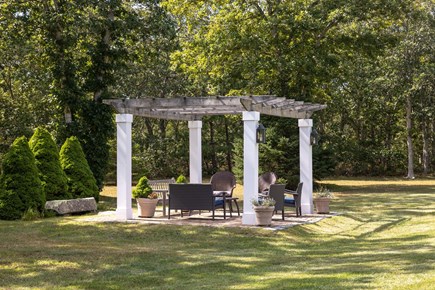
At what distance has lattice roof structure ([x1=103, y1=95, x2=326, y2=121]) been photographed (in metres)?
12.9

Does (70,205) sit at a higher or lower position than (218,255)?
higher

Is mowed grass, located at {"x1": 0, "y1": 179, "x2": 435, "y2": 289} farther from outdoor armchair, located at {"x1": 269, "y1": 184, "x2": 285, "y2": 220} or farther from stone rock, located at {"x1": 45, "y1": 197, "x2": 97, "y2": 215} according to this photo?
stone rock, located at {"x1": 45, "y1": 197, "x2": 97, "y2": 215}

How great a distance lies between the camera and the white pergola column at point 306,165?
15.6 metres

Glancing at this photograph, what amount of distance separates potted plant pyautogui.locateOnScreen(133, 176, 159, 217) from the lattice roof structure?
161cm

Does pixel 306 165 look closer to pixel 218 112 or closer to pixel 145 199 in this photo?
pixel 218 112

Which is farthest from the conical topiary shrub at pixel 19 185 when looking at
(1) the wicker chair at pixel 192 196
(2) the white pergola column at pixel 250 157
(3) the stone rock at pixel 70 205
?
(2) the white pergola column at pixel 250 157

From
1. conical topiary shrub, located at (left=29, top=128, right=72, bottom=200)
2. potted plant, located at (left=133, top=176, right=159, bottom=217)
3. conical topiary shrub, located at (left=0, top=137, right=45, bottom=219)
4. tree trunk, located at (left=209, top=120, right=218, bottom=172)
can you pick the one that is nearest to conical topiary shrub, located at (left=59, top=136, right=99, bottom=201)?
conical topiary shrub, located at (left=29, top=128, right=72, bottom=200)

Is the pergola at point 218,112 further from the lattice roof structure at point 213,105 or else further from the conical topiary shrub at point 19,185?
the conical topiary shrub at point 19,185

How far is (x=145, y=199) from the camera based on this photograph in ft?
46.8

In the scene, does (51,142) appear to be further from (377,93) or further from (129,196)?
(377,93)

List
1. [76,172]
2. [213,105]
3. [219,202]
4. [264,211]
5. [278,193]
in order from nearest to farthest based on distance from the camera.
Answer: [264,211]
[213,105]
[278,193]
[219,202]
[76,172]

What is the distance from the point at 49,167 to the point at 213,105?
199 inches

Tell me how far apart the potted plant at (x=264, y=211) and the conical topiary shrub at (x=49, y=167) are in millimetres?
5575

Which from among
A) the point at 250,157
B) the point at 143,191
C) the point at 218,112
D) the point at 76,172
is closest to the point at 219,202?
the point at 250,157
